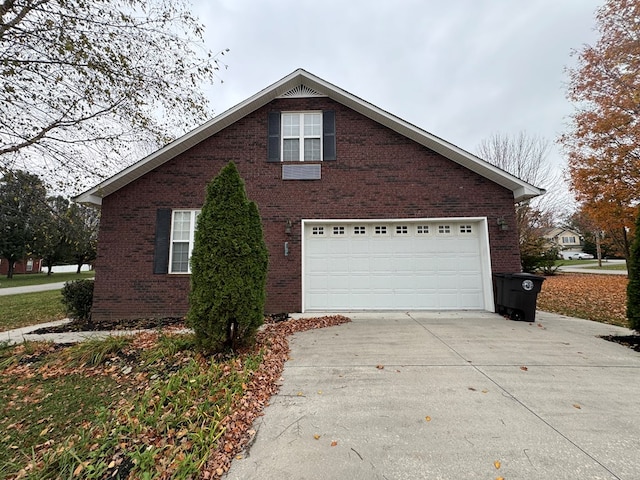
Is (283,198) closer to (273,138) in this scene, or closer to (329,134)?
(273,138)

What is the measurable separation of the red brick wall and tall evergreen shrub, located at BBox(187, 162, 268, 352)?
10.1ft

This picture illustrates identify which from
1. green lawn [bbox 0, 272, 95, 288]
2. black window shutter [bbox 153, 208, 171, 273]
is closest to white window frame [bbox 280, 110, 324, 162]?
black window shutter [bbox 153, 208, 171, 273]

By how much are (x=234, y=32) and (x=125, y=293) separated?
7.24 m

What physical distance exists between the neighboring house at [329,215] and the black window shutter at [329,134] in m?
0.04

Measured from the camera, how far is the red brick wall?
24.8ft

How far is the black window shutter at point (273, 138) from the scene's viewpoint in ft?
26.2

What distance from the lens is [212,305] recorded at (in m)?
4.20

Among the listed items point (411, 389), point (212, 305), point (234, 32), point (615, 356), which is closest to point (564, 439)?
point (411, 389)

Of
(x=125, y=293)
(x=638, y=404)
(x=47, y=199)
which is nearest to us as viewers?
(x=638, y=404)

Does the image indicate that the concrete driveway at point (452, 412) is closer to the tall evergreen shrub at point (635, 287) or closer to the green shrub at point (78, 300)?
the tall evergreen shrub at point (635, 287)

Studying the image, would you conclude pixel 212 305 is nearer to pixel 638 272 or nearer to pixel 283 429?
pixel 283 429

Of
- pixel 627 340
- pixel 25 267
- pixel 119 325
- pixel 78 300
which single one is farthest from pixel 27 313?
pixel 25 267

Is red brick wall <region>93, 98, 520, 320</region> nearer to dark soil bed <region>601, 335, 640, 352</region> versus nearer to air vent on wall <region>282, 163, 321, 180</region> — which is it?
air vent on wall <region>282, 163, 321, 180</region>

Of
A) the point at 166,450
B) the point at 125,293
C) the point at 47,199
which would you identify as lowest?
the point at 166,450
